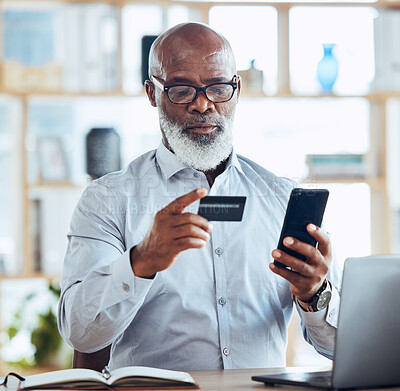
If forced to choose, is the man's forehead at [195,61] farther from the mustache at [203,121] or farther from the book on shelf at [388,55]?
the book on shelf at [388,55]

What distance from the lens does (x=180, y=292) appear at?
171cm

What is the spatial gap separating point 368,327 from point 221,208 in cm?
39

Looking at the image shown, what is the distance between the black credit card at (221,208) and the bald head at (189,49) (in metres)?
0.54

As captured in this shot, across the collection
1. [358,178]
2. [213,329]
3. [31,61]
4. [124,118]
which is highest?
[31,61]

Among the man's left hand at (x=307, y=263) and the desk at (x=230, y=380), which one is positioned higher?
the man's left hand at (x=307, y=263)

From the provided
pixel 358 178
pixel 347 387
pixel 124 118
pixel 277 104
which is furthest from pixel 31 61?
pixel 347 387

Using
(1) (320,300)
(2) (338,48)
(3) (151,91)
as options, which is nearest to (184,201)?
(1) (320,300)

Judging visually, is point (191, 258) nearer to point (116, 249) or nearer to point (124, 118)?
point (116, 249)

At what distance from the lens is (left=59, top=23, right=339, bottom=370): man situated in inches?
60.7

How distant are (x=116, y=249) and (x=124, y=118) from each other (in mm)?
1836

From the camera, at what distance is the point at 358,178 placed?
346 centimetres

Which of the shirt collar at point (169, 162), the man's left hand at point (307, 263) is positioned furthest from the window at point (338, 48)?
the man's left hand at point (307, 263)

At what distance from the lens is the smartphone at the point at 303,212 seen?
4.64 ft

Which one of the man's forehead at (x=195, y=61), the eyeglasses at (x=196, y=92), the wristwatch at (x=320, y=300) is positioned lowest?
the wristwatch at (x=320, y=300)
